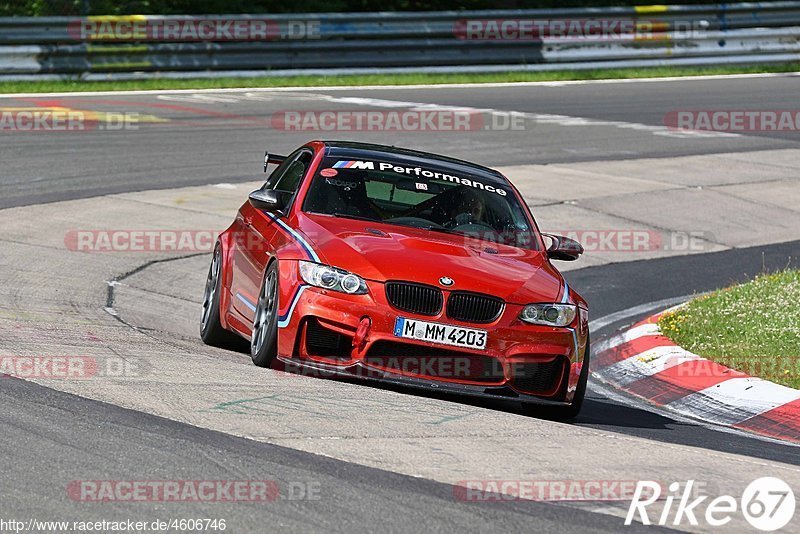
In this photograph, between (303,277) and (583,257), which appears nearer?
(303,277)

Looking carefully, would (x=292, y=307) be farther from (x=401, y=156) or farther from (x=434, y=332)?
(x=401, y=156)

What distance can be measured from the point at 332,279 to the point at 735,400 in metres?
2.78

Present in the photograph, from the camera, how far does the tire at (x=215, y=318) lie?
973 centimetres

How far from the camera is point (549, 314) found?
26.7 ft

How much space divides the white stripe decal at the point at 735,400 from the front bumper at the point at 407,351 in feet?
4.14

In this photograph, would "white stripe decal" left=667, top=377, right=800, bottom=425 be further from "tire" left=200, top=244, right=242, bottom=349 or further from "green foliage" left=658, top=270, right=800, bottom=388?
"tire" left=200, top=244, right=242, bottom=349

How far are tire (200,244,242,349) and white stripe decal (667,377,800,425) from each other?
3.03 m

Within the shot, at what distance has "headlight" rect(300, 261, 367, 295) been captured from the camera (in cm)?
789

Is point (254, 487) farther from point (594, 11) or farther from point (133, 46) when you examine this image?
point (594, 11)

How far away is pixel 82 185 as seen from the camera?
51.7 ft

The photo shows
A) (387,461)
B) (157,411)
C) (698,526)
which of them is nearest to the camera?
(698,526)

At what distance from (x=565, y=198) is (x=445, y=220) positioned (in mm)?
7688

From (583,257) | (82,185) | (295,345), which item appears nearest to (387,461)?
(295,345)

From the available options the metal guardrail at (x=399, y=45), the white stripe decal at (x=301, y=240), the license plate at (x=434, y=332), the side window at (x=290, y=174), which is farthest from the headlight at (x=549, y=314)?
the metal guardrail at (x=399, y=45)
